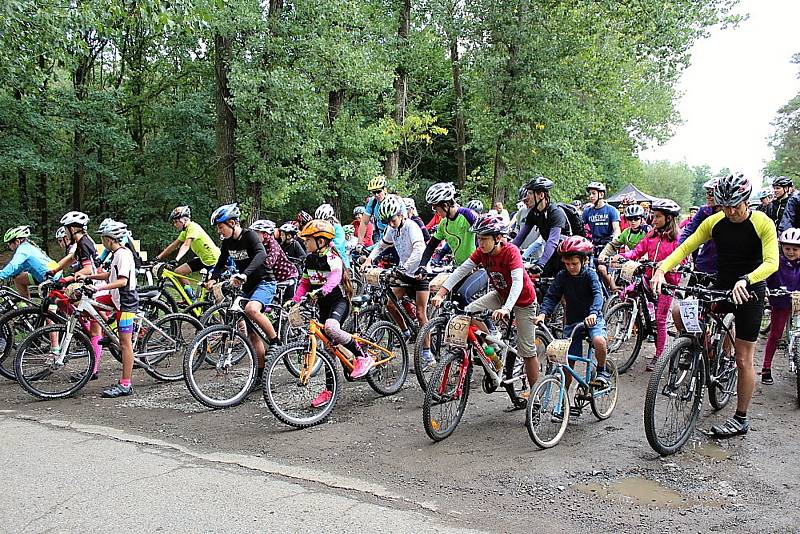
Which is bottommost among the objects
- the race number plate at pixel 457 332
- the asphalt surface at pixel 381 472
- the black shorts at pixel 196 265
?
the asphalt surface at pixel 381 472

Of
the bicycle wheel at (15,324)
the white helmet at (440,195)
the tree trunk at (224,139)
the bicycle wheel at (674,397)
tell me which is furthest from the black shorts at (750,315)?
the tree trunk at (224,139)

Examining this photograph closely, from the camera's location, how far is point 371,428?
6086mm

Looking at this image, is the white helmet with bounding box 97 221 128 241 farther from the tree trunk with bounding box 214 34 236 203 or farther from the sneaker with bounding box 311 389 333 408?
the tree trunk with bounding box 214 34 236 203

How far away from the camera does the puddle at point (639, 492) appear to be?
14.7 ft

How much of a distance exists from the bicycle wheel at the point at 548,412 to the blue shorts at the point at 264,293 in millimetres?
3047

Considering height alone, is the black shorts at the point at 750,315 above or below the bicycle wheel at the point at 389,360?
above

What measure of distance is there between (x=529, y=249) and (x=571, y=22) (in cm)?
1519

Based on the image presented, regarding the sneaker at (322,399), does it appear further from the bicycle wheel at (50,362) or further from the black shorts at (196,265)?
the black shorts at (196,265)

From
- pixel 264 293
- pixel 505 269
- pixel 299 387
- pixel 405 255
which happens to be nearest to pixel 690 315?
pixel 505 269

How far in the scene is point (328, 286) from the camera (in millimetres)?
6422

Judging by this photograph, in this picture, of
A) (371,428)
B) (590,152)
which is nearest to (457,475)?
(371,428)

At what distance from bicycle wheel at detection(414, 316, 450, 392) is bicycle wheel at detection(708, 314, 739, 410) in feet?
8.37

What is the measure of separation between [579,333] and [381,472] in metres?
2.14

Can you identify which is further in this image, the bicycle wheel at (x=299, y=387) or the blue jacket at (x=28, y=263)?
the blue jacket at (x=28, y=263)
